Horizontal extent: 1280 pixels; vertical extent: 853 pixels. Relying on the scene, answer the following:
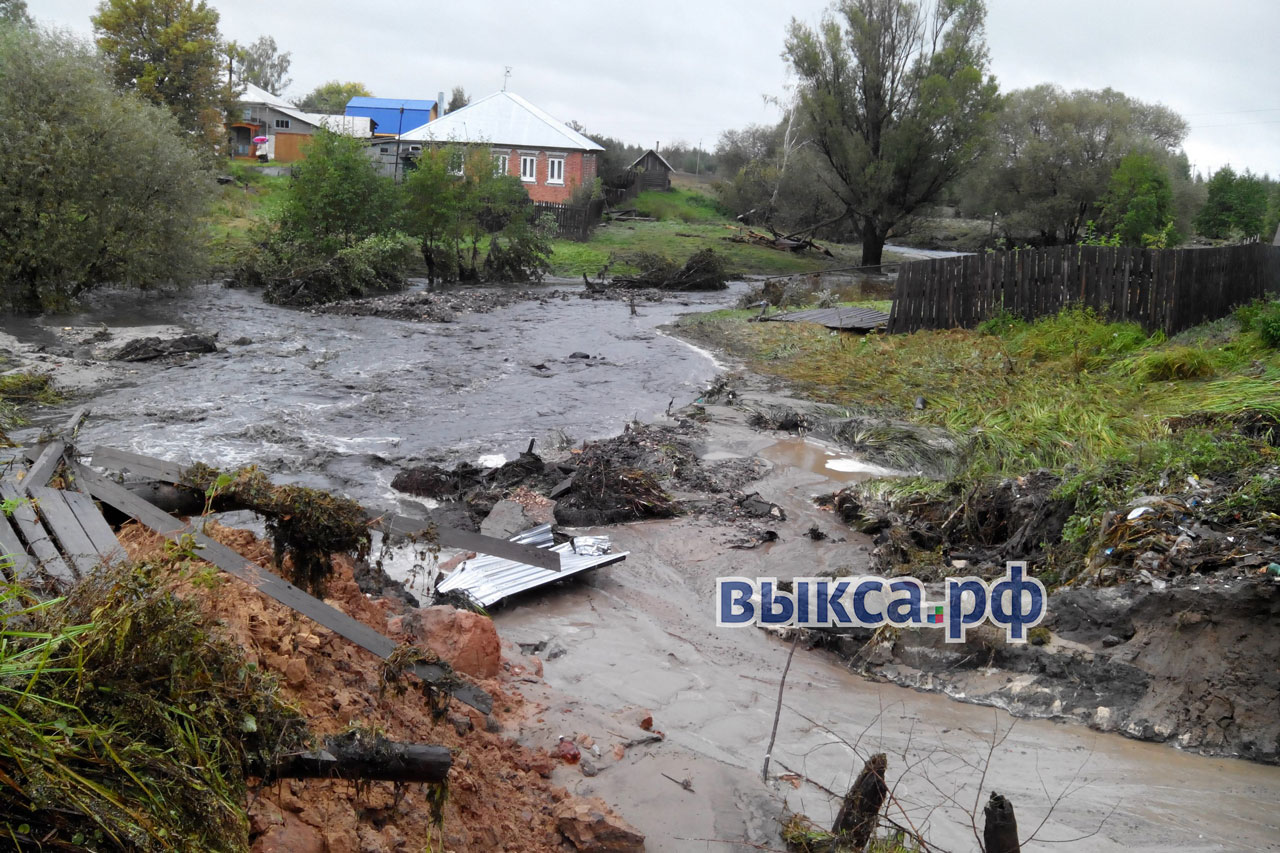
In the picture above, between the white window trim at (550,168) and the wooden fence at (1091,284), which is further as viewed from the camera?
the white window trim at (550,168)

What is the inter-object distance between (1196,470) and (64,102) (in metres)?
20.7

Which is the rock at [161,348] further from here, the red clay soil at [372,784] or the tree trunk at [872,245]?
the tree trunk at [872,245]

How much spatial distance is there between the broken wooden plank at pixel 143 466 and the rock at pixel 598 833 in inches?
107

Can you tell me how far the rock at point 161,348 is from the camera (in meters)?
15.4

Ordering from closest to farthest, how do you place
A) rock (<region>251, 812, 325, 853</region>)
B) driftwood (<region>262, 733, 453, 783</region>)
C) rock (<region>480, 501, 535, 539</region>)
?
rock (<region>251, 812, 325, 853</region>)
driftwood (<region>262, 733, 453, 783</region>)
rock (<region>480, 501, 535, 539</region>)

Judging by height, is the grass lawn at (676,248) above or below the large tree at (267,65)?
below

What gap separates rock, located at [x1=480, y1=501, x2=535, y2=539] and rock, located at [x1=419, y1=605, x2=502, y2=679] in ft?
8.38

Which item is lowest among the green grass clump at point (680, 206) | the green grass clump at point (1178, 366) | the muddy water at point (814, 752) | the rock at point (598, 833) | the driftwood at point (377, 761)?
the muddy water at point (814, 752)

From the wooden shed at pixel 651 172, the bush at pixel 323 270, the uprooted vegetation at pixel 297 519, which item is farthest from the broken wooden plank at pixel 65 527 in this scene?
the wooden shed at pixel 651 172

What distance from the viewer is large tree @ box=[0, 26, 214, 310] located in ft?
59.5

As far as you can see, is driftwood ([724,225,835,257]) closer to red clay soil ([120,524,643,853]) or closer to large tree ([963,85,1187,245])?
large tree ([963,85,1187,245])

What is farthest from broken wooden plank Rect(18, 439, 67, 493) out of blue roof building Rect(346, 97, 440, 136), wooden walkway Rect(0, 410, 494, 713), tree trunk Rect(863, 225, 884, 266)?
blue roof building Rect(346, 97, 440, 136)

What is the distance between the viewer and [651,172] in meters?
58.8

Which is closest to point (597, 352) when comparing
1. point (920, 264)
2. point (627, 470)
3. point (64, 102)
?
point (920, 264)
